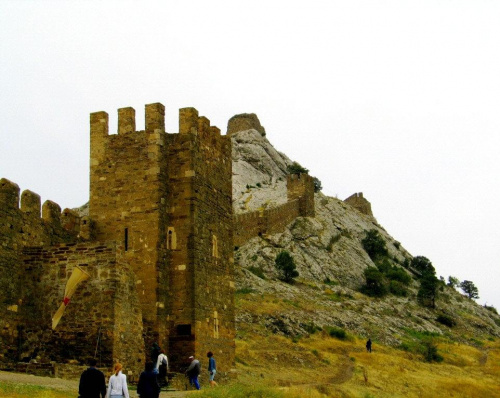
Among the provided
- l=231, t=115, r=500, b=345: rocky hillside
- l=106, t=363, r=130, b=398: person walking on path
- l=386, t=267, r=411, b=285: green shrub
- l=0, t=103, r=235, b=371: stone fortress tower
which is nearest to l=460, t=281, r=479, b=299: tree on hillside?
l=231, t=115, r=500, b=345: rocky hillside

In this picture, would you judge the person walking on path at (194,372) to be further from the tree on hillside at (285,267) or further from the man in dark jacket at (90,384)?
the tree on hillside at (285,267)

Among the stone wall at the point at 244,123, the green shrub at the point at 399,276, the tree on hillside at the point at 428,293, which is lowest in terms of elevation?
the tree on hillside at the point at 428,293

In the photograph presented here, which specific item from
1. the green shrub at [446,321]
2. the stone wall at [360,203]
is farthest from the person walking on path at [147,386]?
the stone wall at [360,203]

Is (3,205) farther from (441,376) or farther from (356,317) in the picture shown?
(356,317)

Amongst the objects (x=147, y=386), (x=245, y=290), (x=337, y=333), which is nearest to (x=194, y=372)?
(x=147, y=386)

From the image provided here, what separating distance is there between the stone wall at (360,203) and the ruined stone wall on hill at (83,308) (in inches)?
3124

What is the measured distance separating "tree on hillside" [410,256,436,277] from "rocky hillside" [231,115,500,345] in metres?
Result: 1.71

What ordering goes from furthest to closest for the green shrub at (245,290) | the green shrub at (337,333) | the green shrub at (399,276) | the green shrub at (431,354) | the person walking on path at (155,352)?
1. the green shrub at (399,276)
2. the green shrub at (245,290)
3. the green shrub at (337,333)
4. the green shrub at (431,354)
5. the person walking on path at (155,352)

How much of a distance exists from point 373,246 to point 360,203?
1824 centimetres

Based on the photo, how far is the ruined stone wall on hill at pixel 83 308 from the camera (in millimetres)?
20344

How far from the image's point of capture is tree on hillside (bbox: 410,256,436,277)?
8668 centimetres

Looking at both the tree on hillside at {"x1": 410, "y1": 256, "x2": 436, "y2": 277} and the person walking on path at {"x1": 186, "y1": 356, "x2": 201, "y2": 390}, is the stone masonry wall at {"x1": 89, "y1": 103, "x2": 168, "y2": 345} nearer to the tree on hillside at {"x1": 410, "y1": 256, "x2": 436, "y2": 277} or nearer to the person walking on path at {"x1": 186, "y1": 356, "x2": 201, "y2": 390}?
the person walking on path at {"x1": 186, "y1": 356, "x2": 201, "y2": 390}

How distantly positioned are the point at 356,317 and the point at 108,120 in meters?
35.3

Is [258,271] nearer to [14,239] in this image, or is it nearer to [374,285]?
[374,285]
